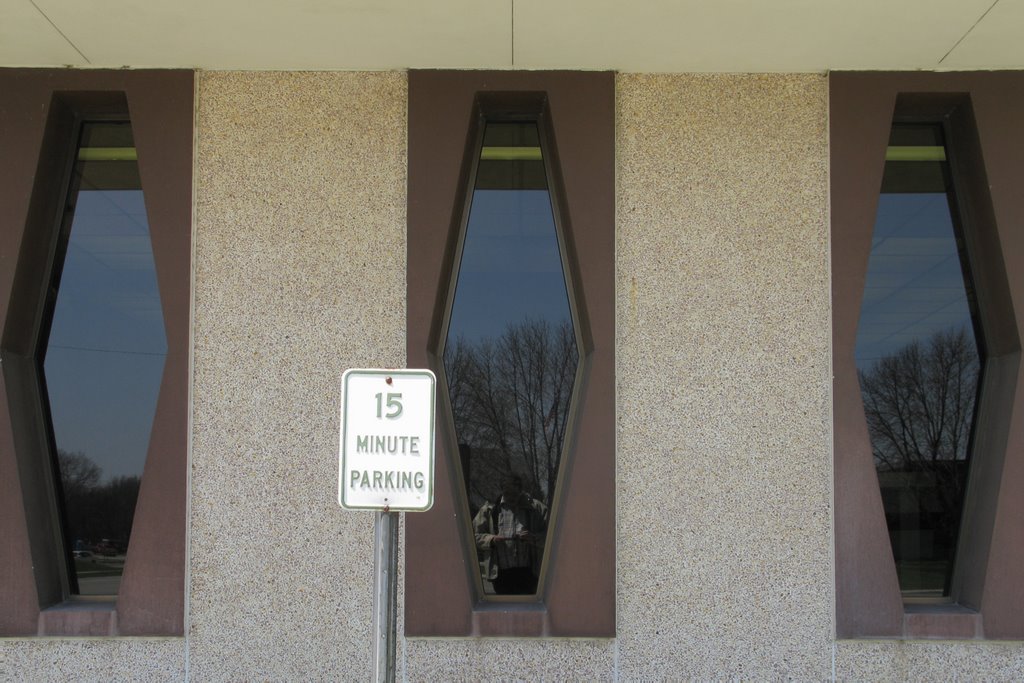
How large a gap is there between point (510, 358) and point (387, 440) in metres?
3.01

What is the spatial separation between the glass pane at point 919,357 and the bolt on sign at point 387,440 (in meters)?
3.92

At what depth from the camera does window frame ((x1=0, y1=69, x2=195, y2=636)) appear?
623cm

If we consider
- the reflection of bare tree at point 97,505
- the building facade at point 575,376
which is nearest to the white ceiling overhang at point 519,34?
the building facade at point 575,376

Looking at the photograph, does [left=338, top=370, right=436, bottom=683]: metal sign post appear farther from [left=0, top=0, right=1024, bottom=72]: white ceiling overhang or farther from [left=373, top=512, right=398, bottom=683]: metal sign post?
[left=0, top=0, right=1024, bottom=72]: white ceiling overhang

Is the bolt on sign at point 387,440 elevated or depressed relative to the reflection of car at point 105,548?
elevated

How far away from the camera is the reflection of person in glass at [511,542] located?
654 centimetres

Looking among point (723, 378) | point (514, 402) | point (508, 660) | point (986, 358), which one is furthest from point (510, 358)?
point (986, 358)

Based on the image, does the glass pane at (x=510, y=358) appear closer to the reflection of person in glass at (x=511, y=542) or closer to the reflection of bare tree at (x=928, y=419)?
the reflection of person in glass at (x=511, y=542)

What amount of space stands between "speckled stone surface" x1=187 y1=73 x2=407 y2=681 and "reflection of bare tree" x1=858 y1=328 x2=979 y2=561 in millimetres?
3167

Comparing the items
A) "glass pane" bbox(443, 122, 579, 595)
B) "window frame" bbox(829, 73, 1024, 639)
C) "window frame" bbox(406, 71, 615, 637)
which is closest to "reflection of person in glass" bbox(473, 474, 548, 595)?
"glass pane" bbox(443, 122, 579, 595)

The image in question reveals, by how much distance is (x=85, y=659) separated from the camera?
20.5 ft

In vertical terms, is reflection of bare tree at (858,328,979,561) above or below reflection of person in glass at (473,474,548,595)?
above

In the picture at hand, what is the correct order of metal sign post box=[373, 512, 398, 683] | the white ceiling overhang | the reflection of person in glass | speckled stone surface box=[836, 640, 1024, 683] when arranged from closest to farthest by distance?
metal sign post box=[373, 512, 398, 683], the white ceiling overhang, speckled stone surface box=[836, 640, 1024, 683], the reflection of person in glass

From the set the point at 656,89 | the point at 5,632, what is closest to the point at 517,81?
the point at 656,89
